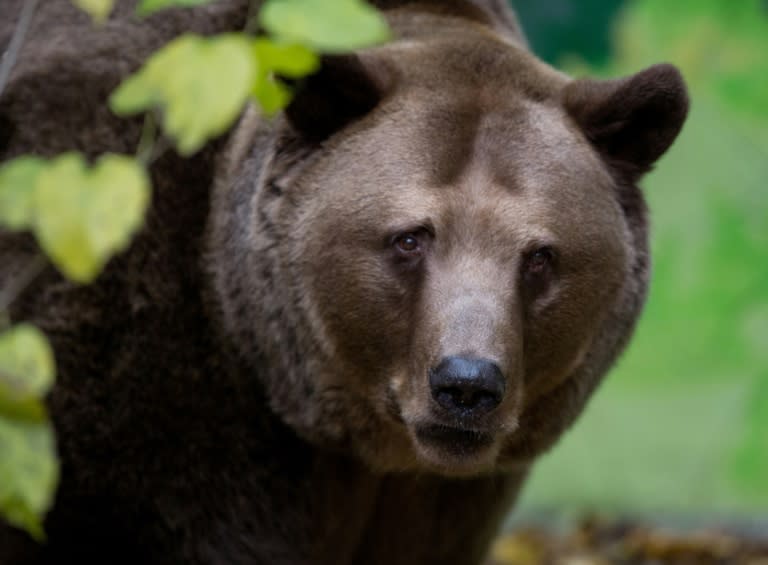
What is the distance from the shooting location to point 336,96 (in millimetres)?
5184

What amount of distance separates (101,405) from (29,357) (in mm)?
2847

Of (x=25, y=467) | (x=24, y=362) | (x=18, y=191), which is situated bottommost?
(x=25, y=467)

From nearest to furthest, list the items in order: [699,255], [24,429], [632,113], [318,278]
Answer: [24,429] → [318,278] → [632,113] → [699,255]

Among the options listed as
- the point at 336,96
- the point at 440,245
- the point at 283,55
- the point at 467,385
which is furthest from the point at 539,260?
the point at 283,55

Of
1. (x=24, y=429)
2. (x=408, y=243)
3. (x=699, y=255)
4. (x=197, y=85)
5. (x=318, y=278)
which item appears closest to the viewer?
(x=197, y=85)

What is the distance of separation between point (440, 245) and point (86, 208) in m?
2.49

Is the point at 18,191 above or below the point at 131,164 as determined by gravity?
below

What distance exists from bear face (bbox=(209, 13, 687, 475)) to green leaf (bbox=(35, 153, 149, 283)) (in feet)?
7.08

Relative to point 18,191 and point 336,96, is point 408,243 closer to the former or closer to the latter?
point 336,96

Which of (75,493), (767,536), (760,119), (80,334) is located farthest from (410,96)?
(767,536)

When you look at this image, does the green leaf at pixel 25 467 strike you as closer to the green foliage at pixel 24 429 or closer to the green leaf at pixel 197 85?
the green foliage at pixel 24 429

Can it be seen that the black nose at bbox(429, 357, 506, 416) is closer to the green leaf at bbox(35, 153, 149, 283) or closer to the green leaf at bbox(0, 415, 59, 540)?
the green leaf at bbox(0, 415, 59, 540)

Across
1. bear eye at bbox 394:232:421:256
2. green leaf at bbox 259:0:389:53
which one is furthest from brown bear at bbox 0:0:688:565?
green leaf at bbox 259:0:389:53

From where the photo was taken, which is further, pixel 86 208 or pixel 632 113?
pixel 632 113
